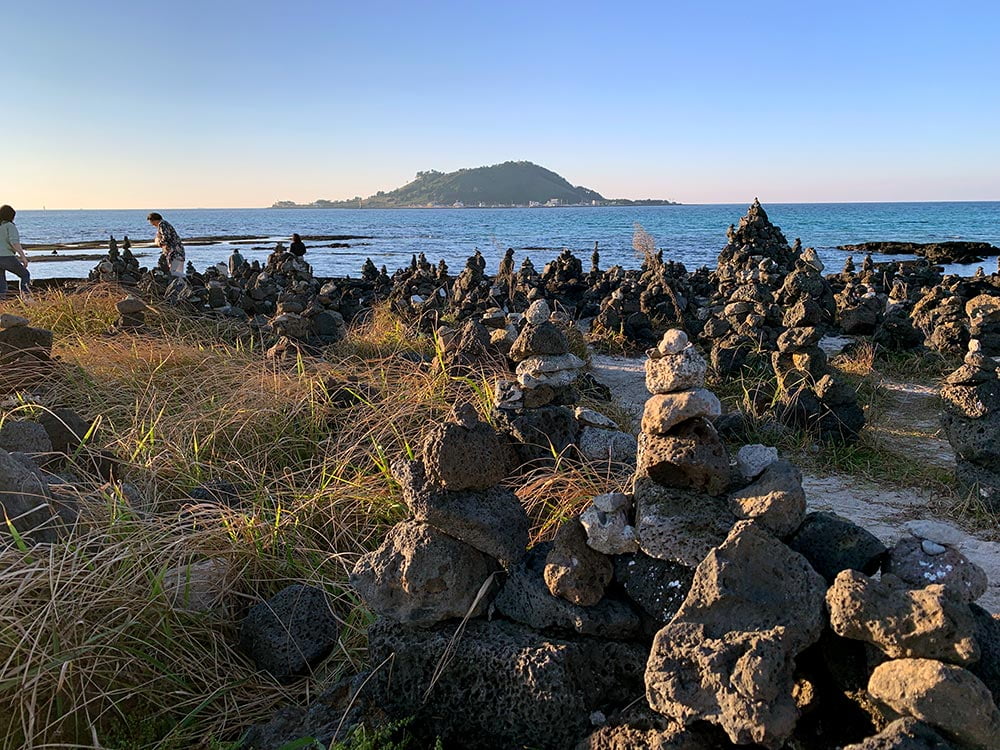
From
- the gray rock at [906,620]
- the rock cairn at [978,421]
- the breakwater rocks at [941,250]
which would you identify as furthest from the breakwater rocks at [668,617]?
the breakwater rocks at [941,250]

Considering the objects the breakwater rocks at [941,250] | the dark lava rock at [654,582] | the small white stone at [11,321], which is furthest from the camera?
the breakwater rocks at [941,250]

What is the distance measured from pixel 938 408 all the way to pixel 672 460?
659 centimetres

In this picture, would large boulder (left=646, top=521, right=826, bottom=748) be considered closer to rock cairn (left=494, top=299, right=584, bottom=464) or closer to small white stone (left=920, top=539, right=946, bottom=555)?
small white stone (left=920, top=539, right=946, bottom=555)

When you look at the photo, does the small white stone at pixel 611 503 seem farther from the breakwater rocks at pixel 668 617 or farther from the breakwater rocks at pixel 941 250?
the breakwater rocks at pixel 941 250

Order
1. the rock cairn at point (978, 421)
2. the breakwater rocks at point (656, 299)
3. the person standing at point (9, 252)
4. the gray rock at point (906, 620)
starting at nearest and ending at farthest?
the gray rock at point (906, 620)
the rock cairn at point (978, 421)
the breakwater rocks at point (656, 299)
the person standing at point (9, 252)

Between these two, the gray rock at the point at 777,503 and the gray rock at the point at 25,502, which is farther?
the gray rock at the point at 25,502

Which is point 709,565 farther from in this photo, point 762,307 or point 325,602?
point 762,307

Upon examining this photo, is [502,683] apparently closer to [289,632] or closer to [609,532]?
[609,532]

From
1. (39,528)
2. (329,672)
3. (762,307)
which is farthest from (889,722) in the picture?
(762,307)

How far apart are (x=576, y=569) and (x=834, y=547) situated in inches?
35.2

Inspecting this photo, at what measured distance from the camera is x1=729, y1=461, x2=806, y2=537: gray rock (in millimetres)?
2623

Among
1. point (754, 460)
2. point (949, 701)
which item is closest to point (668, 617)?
point (754, 460)

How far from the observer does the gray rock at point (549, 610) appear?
279 centimetres

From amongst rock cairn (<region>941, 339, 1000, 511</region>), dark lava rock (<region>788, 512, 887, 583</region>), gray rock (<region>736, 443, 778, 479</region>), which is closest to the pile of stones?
gray rock (<region>736, 443, 778, 479</region>)
